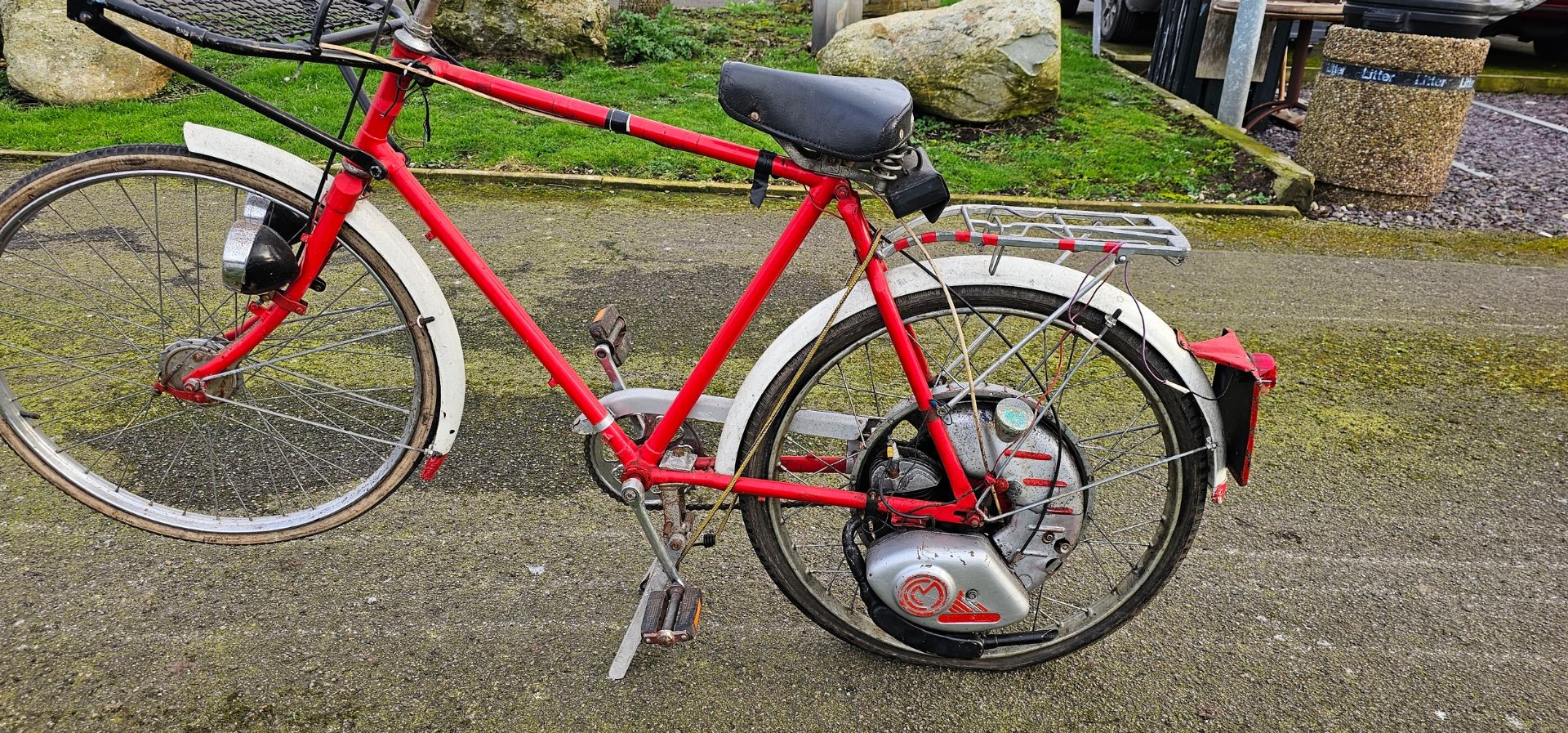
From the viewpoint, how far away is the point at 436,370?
8.08 feet

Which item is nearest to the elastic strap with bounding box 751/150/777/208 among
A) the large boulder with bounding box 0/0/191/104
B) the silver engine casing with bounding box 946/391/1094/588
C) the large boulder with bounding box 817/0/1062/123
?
the silver engine casing with bounding box 946/391/1094/588

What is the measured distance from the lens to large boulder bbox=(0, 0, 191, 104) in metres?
7.04

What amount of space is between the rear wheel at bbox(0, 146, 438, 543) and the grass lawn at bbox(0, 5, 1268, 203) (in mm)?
1482

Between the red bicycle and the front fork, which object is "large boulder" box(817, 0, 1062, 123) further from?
the front fork

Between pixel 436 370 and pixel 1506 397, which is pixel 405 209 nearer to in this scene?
pixel 436 370

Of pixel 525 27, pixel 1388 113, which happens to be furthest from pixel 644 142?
pixel 1388 113

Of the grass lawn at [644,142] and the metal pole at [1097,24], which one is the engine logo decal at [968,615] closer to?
the grass lawn at [644,142]

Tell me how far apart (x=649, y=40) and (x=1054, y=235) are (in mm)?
7545

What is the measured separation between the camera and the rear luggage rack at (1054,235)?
6.85 feet

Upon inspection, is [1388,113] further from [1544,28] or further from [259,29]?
[1544,28]

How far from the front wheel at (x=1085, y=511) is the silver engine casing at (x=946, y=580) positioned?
0.13 m

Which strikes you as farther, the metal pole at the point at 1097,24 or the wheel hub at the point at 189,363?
the metal pole at the point at 1097,24

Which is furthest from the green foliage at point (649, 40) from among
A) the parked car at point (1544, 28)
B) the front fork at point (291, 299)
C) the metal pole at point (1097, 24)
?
the parked car at point (1544, 28)

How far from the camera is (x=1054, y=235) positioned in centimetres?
222
